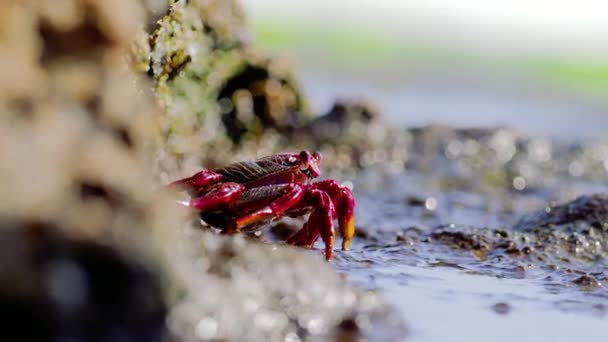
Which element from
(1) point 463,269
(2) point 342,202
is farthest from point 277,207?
(1) point 463,269

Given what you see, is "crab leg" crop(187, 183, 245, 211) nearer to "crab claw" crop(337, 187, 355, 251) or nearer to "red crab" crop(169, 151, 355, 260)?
"red crab" crop(169, 151, 355, 260)

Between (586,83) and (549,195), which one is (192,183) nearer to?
(549,195)

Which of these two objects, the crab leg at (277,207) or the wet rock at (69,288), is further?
the crab leg at (277,207)

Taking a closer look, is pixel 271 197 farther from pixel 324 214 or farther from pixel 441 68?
pixel 441 68

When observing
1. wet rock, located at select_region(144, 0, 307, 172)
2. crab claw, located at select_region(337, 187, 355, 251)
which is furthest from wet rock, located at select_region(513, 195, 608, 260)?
wet rock, located at select_region(144, 0, 307, 172)

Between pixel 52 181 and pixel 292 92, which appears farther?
pixel 292 92

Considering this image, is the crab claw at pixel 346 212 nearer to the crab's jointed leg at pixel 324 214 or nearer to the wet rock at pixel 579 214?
the crab's jointed leg at pixel 324 214

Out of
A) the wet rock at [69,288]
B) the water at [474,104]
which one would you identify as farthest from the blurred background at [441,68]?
the wet rock at [69,288]

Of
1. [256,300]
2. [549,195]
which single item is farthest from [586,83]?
[256,300]
